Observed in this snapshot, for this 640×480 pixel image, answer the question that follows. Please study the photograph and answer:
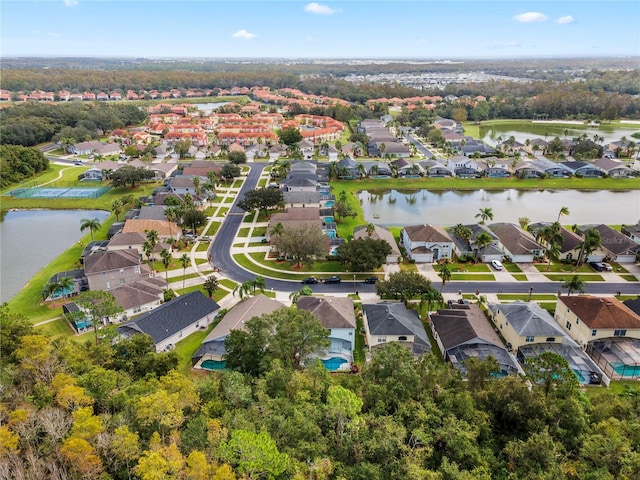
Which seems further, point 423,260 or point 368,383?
point 423,260

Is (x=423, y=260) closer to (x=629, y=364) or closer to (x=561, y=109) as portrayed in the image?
(x=629, y=364)

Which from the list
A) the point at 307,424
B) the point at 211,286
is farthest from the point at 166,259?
the point at 307,424

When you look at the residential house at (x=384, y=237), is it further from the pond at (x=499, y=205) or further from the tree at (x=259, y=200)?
the tree at (x=259, y=200)

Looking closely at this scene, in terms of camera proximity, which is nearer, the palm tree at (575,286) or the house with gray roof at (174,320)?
the house with gray roof at (174,320)

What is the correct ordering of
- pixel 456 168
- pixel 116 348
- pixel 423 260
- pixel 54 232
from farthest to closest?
pixel 456 168, pixel 54 232, pixel 423 260, pixel 116 348

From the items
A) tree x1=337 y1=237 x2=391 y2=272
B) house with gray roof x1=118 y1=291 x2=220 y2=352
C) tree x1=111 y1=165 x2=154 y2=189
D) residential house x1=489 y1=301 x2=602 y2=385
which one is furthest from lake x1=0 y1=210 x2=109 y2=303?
residential house x1=489 y1=301 x2=602 y2=385

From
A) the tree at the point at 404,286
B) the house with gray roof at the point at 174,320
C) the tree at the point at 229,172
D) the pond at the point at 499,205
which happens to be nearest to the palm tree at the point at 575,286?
the tree at the point at 404,286

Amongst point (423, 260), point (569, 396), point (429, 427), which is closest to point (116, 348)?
point (429, 427)
